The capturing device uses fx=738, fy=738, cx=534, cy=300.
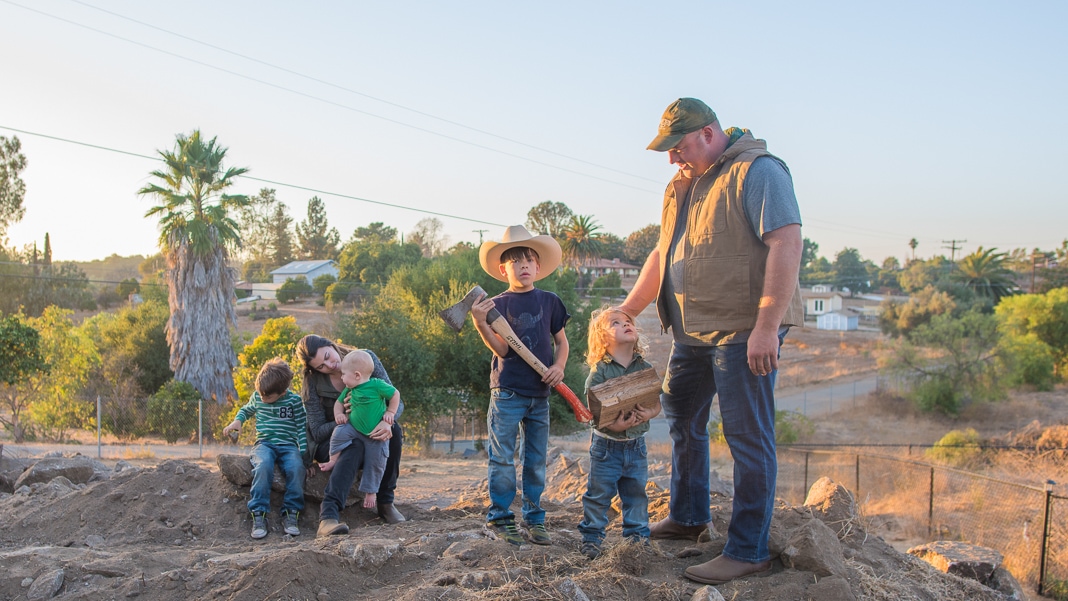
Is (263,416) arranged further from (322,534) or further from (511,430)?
(511,430)

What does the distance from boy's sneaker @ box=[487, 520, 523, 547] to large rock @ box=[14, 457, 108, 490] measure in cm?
432

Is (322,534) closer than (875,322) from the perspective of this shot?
Yes

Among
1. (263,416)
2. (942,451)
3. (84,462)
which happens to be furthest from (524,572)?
(942,451)

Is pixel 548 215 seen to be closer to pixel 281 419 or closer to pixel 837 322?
pixel 837 322

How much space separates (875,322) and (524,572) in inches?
3113

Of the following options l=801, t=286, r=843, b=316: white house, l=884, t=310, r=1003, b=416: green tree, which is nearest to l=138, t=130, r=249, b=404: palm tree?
l=884, t=310, r=1003, b=416: green tree

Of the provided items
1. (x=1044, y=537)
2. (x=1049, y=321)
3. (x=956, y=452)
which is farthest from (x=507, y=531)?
(x=1049, y=321)

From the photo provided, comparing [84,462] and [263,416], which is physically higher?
[263,416]

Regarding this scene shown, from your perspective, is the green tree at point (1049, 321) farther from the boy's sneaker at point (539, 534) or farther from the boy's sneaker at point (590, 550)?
the boy's sneaker at point (590, 550)

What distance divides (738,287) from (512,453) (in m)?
1.69

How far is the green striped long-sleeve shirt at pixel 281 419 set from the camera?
5.26 meters

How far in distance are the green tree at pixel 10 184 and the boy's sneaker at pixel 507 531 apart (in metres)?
51.8

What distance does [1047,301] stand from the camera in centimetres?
4309

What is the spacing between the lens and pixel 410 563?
3689mm
